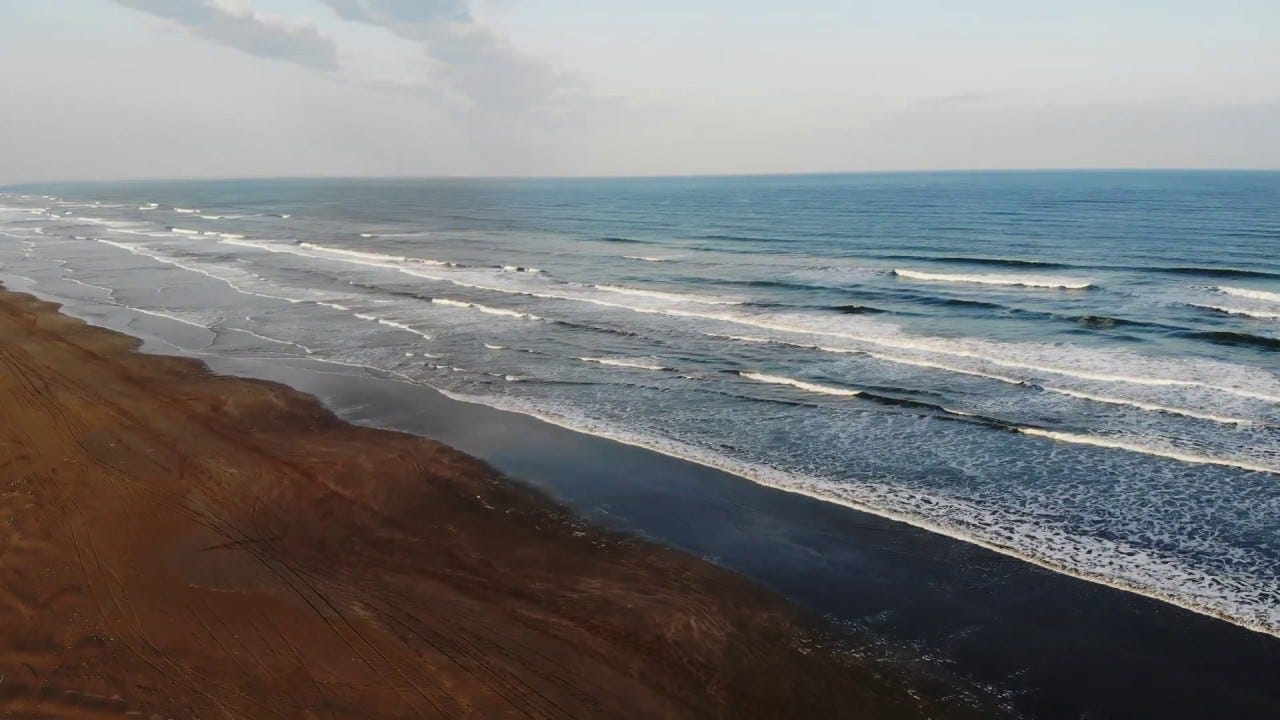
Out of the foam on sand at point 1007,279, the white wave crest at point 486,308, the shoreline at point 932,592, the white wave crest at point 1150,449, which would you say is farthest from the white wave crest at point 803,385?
the foam on sand at point 1007,279

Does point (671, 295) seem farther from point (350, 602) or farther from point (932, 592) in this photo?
point (350, 602)

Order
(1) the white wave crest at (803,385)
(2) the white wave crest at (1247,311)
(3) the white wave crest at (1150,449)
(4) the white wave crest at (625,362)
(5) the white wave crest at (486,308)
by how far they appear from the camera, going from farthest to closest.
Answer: (5) the white wave crest at (486,308) < (2) the white wave crest at (1247,311) < (4) the white wave crest at (625,362) < (1) the white wave crest at (803,385) < (3) the white wave crest at (1150,449)

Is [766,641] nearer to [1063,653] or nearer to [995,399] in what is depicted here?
[1063,653]

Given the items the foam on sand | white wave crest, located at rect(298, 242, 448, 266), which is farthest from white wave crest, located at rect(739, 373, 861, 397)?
white wave crest, located at rect(298, 242, 448, 266)

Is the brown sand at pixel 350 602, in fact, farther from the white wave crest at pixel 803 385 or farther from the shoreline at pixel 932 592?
the white wave crest at pixel 803 385

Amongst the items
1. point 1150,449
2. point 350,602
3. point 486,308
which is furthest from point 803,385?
point 486,308
